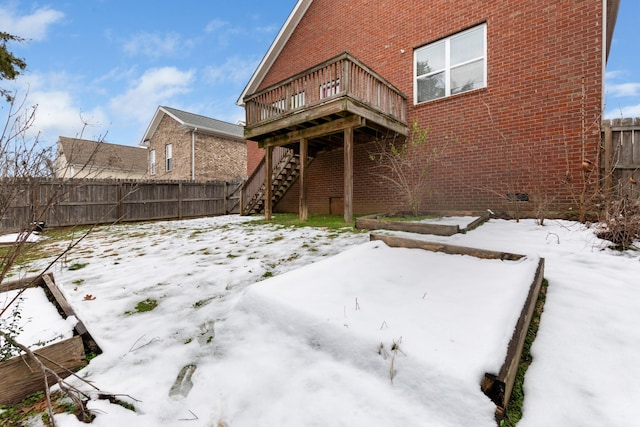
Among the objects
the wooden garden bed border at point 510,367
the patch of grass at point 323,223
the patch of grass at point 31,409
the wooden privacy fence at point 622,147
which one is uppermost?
the wooden privacy fence at point 622,147

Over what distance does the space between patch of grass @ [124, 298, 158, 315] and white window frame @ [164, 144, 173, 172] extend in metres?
17.9

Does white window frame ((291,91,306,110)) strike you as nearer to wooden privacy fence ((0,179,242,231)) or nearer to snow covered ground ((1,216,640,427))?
wooden privacy fence ((0,179,242,231))

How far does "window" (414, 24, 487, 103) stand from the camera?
6969mm

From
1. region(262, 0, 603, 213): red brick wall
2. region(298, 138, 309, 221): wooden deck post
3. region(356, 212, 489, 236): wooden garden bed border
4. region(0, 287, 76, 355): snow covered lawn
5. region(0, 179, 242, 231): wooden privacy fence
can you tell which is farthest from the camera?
region(0, 179, 242, 231): wooden privacy fence

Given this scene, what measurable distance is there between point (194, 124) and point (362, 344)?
60.0 ft

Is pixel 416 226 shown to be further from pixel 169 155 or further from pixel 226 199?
pixel 169 155

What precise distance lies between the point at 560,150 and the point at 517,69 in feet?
6.92

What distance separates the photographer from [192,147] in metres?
16.6

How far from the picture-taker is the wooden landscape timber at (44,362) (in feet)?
4.38

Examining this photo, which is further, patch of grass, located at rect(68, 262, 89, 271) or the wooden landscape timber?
patch of grass, located at rect(68, 262, 89, 271)

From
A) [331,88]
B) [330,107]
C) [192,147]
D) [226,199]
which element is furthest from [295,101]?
[192,147]

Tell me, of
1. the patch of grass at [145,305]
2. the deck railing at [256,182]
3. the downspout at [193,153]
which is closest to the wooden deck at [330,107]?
the deck railing at [256,182]

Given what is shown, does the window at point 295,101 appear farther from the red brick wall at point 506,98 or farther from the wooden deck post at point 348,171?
the red brick wall at point 506,98

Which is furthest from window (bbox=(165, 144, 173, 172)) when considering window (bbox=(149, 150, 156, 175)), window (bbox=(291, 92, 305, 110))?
window (bbox=(291, 92, 305, 110))
